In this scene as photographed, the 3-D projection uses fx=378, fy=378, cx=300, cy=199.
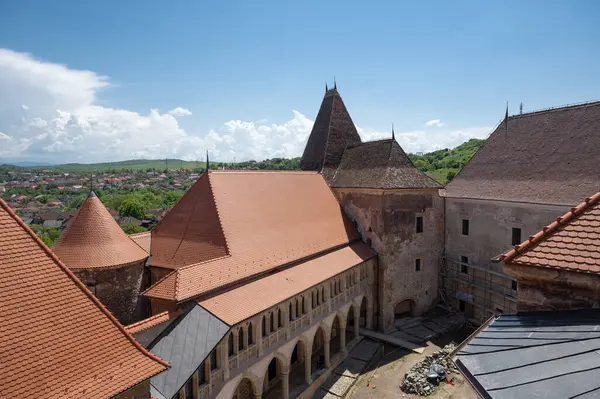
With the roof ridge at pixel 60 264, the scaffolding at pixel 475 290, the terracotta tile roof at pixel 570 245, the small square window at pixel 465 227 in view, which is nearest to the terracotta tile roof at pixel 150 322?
the roof ridge at pixel 60 264

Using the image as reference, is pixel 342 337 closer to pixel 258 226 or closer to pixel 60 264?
pixel 258 226

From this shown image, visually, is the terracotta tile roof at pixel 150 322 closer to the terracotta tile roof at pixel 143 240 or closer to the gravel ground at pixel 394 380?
the terracotta tile roof at pixel 143 240

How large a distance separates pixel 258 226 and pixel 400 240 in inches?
423

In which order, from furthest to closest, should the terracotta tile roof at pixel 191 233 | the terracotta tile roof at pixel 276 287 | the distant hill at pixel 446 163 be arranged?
1. the distant hill at pixel 446 163
2. the terracotta tile roof at pixel 191 233
3. the terracotta tile roof at pixel 276 287

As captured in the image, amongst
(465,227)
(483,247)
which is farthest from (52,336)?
(465,227)

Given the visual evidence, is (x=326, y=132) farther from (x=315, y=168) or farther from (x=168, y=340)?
(x=168, y=340)

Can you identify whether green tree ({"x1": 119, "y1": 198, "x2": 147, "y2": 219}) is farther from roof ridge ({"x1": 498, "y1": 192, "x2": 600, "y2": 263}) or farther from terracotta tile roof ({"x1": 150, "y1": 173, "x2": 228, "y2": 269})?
roof ridge ({"x1": 498, "y1": 192, "x2": 600, "y2": 263})

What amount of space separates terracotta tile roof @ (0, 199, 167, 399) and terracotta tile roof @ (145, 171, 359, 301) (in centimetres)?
563

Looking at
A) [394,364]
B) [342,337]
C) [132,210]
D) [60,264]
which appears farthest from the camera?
[132,210]

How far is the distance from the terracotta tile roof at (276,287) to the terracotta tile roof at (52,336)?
5930mm

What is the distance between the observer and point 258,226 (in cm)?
2025

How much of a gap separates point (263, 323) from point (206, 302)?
118 inches

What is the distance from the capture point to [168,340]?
13.0 m

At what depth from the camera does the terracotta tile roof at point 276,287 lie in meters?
14.8
